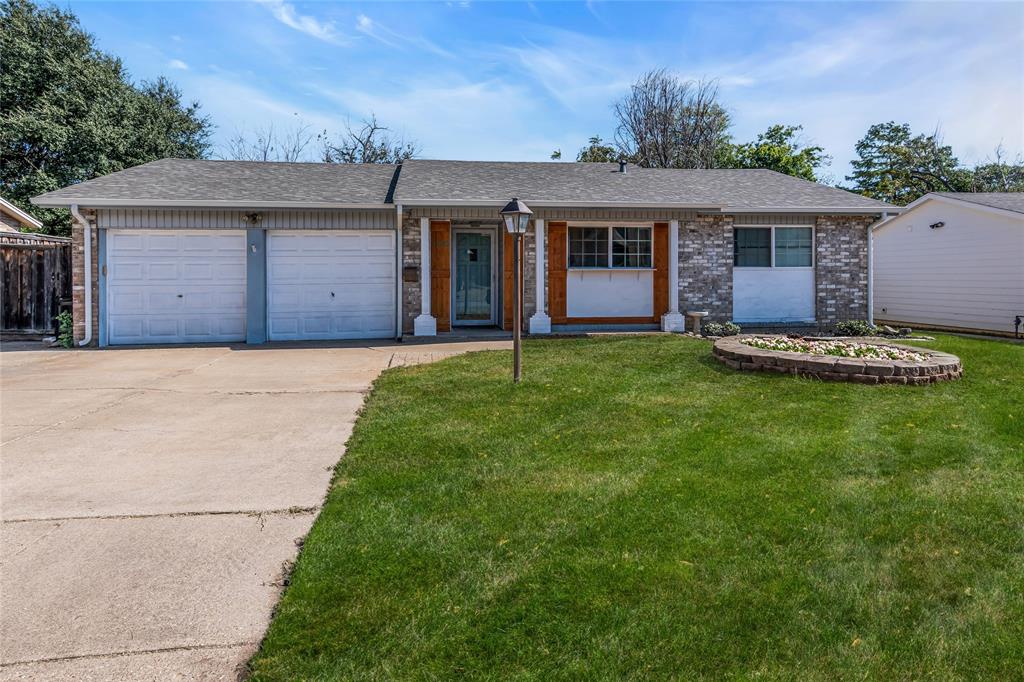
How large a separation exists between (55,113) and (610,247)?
2046 cm

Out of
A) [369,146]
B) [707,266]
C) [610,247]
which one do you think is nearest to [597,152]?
[369,146]

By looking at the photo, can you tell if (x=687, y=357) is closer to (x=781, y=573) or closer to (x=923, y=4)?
(x=781, y=573)

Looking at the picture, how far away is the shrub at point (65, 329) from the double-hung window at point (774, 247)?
13.2m

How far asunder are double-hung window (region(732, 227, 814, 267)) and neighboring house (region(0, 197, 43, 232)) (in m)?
19.1

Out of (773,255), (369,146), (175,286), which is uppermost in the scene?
(369,146)

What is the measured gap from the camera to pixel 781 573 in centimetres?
282

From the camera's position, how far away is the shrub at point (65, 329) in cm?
1171

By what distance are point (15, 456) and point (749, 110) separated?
31.1 meters

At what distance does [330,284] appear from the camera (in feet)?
40.6

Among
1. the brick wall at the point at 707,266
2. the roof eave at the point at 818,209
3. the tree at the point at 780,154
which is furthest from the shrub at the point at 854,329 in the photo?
the tree at the point at 780,154

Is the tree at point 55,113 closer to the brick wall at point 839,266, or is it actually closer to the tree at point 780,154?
the brick wall at point 839,266

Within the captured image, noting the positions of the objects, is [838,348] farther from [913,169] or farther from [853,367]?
[913,169]

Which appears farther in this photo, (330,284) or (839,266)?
(839,266)

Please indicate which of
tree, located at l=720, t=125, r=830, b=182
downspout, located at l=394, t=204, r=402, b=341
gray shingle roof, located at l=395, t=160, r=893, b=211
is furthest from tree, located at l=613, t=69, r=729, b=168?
downspout, located at l=394, t=204, r=402, b=341
